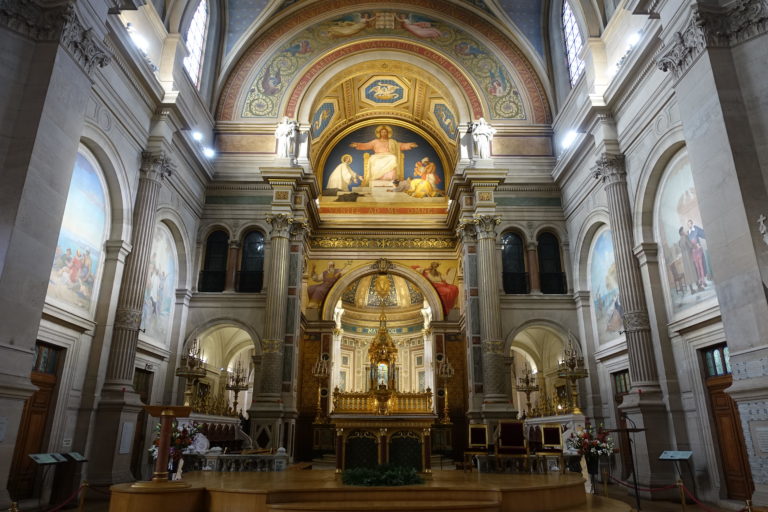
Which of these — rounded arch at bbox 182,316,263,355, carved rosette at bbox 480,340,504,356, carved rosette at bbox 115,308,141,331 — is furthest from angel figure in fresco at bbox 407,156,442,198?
carved rosette at bbox 115,308,141,331

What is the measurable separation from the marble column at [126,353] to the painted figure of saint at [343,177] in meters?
10.6

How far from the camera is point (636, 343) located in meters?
12.4

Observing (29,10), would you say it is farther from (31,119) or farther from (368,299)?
(368,299)

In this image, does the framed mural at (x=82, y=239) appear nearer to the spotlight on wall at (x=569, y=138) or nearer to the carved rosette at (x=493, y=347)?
the carved rosette at (x=493, y=347)

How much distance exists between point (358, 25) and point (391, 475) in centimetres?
1697

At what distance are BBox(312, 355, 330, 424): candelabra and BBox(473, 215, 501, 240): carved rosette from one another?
304 inches

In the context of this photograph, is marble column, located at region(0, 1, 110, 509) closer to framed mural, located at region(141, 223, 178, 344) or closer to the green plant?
the green plant

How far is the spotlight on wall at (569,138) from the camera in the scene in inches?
667

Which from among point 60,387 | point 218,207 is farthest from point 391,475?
point 218,207

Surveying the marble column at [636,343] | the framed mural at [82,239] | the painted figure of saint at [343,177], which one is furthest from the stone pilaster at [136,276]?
the marble column at [636,343]

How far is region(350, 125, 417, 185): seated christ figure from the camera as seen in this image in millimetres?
24422

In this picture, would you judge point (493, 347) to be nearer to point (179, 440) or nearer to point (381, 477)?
point (381, 477)

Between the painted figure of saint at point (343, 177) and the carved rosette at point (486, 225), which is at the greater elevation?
the painted figure of saint at point (343, 177)

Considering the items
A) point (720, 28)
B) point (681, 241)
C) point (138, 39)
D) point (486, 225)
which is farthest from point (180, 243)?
point (720, 28)
